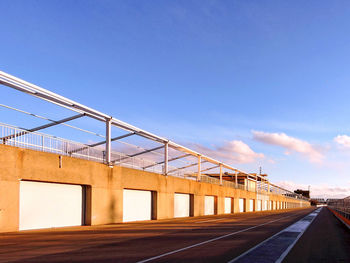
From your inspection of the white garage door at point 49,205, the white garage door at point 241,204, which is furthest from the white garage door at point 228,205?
the white garage door at point 49,205

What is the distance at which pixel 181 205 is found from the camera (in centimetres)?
3962

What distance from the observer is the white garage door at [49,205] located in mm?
18938

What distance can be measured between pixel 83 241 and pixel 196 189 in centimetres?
2936

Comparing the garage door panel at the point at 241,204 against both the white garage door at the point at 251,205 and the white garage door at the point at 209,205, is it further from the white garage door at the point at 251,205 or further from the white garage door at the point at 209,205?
the white garage door at the point at 209,205

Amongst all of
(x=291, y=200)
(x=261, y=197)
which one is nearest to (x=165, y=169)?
(x=261, y=197)

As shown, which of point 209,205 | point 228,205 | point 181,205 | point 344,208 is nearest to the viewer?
point 344,208

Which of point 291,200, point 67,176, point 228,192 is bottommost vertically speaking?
point 291,200

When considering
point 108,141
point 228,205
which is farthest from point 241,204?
point 108,141

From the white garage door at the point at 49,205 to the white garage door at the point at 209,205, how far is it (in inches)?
1036

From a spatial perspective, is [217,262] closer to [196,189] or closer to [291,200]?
[196,189]

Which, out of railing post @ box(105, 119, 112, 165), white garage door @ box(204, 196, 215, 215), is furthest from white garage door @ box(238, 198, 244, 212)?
railing post @ box(105, 119, 112, 165)

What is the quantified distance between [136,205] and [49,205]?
33.8 ft

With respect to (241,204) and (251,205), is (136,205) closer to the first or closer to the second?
(241,204)

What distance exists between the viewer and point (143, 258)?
10398mm
